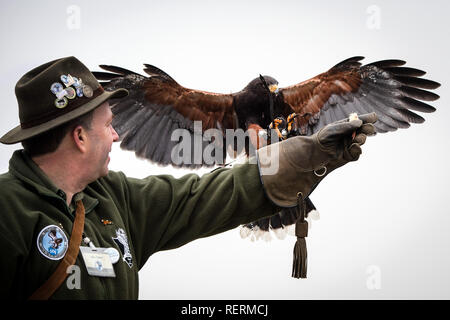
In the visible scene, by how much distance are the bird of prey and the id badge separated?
2.49 m

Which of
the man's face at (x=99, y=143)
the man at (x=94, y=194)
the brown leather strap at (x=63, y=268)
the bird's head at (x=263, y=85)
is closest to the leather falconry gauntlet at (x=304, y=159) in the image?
the man at (x=94, y=194)

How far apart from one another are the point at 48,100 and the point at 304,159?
2.87ft

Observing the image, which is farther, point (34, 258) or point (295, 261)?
point (295, 261)

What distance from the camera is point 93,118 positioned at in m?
1.81

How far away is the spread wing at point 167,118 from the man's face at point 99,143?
8.51ft

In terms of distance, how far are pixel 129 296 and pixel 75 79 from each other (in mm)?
720

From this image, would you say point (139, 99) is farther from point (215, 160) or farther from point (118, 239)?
point (118, 239)

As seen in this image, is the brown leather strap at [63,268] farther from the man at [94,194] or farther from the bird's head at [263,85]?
the bird's head at [263,85]

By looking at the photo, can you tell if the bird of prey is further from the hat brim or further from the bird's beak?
the hat brim

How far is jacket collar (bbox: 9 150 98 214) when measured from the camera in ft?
5.50

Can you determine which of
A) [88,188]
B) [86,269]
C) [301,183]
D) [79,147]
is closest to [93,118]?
[79,147]

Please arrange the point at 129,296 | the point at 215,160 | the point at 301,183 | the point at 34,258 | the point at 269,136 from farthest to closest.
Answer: the point at 215,160, the point at 269,136, the point at 301,183, the point at 129,296, the point at 34,258

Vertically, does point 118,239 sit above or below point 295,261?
above

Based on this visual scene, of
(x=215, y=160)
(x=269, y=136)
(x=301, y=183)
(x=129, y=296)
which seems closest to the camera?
(x=129, y=296)
